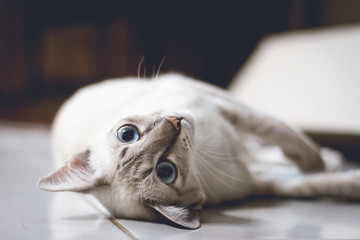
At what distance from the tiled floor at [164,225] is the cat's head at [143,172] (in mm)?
53

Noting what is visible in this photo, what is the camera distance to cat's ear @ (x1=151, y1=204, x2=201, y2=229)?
121 cm

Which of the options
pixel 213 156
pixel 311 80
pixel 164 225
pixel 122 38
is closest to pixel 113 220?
pixel 164 225

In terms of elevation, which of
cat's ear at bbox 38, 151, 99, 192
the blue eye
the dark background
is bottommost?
the dark background

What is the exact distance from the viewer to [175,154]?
127cm

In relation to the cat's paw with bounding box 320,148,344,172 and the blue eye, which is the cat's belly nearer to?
the blue eye

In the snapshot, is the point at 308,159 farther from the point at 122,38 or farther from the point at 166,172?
the point at 122,38

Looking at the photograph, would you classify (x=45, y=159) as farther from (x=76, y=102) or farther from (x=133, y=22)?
(x=133, y=22)

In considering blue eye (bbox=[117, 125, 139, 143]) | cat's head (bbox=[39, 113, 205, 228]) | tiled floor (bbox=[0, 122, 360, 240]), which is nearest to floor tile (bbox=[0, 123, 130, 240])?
tiled floor (bbox=[0, 122, 360, 240])

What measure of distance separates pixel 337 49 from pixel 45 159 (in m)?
2.15

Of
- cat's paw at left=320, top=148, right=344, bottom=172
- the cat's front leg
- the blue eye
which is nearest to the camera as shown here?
the blue eye

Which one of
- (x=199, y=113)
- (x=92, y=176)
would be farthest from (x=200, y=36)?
(x=92, y=176)

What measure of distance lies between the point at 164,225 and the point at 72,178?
0.31m

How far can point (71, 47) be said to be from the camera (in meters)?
5.91

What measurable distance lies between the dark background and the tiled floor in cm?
262
